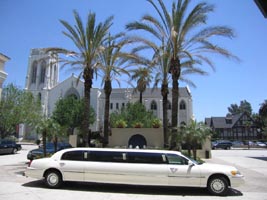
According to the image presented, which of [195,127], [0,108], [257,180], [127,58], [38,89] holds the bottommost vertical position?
→ [257,180]

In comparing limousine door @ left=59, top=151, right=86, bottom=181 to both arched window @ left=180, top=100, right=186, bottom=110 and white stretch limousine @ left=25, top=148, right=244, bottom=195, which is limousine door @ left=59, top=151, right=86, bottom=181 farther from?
arched window @ left=180, top=100, right=186, bottom=110

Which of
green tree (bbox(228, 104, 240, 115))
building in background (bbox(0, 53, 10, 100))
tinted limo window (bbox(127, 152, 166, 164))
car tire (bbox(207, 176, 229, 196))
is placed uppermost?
green tree (bbox(228, 104, 240, 115))

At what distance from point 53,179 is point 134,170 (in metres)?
3.21

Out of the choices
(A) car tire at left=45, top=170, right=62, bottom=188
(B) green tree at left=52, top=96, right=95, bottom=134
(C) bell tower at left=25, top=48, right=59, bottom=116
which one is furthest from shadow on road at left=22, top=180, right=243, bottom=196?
(C) bell tower at left=25, top=48, right=59, bottom=116

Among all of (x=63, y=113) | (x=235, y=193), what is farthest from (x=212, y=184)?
(x=63, y=113)

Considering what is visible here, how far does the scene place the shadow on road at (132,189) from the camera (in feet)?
32.7

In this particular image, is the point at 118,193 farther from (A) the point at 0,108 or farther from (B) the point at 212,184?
(A) the point at 0,108

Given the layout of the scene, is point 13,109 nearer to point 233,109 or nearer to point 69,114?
point 69,114

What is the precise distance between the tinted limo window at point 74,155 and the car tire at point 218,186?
16.2 ft

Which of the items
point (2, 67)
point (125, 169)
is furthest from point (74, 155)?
point (2, 67)

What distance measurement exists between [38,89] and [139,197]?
2784 inches

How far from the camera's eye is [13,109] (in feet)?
136

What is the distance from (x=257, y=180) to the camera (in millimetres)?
13445

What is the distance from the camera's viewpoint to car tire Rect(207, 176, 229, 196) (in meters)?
9.72
